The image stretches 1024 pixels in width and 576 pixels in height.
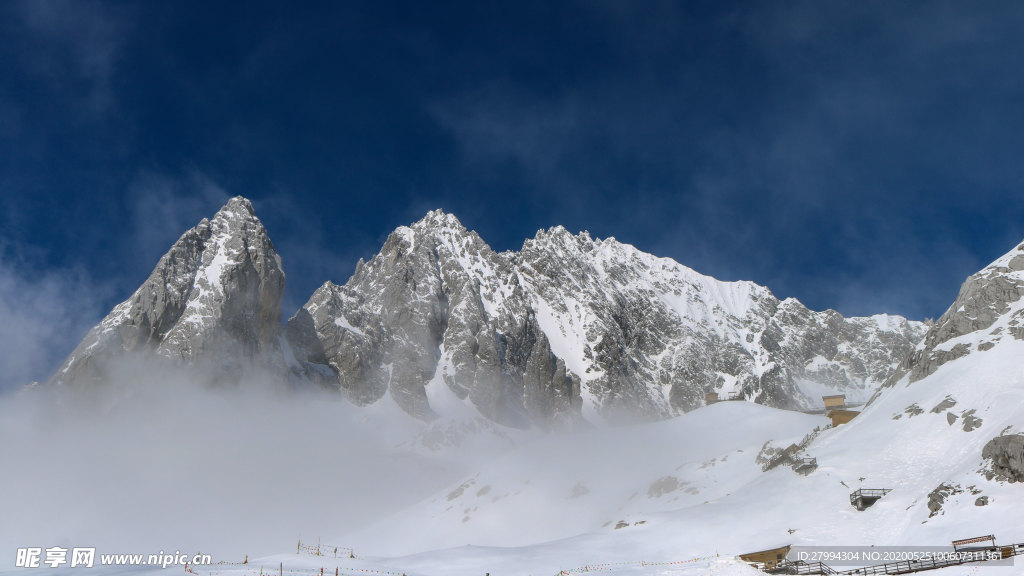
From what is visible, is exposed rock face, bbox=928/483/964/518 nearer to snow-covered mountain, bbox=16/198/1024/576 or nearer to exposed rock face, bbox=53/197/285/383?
snow-covered mountain, bbox=16/198/1024/576

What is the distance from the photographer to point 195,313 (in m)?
183

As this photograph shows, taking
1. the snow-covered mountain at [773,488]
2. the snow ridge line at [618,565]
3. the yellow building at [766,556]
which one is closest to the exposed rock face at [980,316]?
the snow-covered mountain at [773,488]

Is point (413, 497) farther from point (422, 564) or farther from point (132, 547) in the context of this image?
point (422, 564)

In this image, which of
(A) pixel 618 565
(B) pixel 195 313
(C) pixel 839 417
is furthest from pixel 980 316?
(B) pixel 195 313

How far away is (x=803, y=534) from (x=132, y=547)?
121766 millimetres

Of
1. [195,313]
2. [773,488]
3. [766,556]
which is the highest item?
[195,313]

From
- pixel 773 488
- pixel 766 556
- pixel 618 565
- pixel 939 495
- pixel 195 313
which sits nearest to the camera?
pixel 766 556

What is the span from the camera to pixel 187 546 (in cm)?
13738

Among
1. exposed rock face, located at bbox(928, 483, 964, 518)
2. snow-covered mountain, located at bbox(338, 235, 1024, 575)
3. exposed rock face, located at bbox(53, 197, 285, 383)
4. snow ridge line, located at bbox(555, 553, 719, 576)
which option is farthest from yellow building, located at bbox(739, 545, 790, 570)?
exposed rock face, located at bbox(53, 197, 285, 383)

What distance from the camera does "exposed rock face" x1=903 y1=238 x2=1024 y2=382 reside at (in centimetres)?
7631

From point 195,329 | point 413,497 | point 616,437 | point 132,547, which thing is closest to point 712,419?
point 616,437

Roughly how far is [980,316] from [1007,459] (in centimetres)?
2868

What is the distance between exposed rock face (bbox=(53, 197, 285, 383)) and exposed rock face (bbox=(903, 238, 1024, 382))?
15038cm

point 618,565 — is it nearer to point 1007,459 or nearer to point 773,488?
point 773,488
